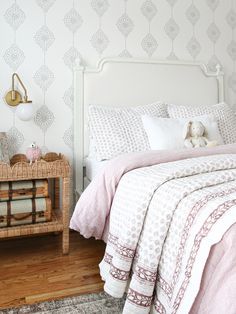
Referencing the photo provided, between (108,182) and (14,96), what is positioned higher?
(14,96)

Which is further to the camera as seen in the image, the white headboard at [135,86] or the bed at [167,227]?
the white headboard at [135,86]

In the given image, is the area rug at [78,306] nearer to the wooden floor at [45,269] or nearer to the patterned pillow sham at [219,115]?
the wooden floor at [45,269]

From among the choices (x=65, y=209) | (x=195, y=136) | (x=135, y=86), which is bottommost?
(x=65, y=209)

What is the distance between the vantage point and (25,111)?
2.26 meters

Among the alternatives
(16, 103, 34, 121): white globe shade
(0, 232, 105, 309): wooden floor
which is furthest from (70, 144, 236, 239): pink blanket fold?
(16, 103, 34, 121): white globe shade

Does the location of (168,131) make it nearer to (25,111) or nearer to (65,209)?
(65,209)

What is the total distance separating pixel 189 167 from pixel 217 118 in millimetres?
1254

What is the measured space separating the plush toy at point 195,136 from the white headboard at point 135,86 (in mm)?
603

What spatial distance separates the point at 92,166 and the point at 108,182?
2.24 ft

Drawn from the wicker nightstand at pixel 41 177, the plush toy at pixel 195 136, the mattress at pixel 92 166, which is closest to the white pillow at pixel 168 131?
the plush toy at pixel 195 136

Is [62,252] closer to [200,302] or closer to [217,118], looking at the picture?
[200,302]

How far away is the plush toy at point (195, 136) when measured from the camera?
2.19m

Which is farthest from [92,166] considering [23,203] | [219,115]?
[219,115]

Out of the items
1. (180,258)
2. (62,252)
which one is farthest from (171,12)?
(180,258)
